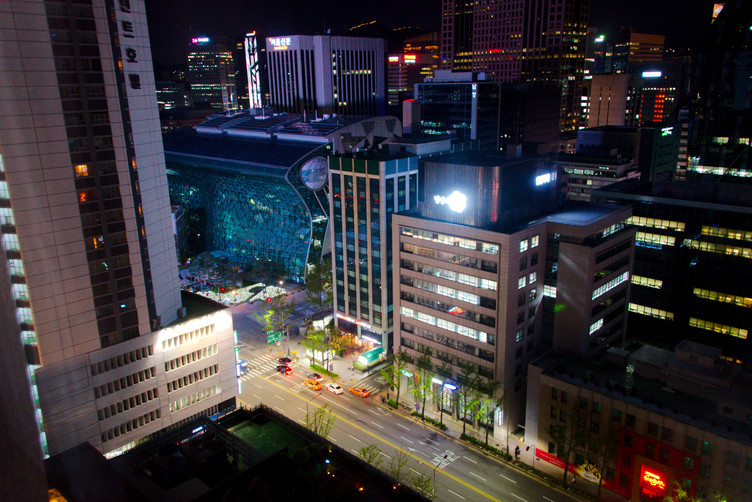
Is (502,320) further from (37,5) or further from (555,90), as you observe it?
(555,90)

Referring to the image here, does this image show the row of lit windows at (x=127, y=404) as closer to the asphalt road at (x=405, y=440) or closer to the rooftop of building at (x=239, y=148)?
the asphalt road at (x=405, y=440)

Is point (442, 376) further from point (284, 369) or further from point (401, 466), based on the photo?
point (284, 369)

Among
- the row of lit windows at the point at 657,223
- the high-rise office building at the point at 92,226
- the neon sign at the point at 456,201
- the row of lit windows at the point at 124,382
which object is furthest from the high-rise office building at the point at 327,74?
the row of lit windows at the point at 124,382

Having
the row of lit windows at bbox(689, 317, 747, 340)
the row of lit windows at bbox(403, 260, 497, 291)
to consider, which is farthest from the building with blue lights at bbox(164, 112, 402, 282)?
the row of lit windows at bbox(689, 317, 747, 340)

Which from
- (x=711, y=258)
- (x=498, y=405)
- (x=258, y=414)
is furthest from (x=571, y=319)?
(x=258, y=414)

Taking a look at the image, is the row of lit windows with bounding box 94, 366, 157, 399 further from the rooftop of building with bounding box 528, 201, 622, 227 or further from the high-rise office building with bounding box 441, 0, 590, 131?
the high-rise office building with bounding box 441, 0, 590, 131

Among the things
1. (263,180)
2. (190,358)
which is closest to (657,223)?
(190,358)
